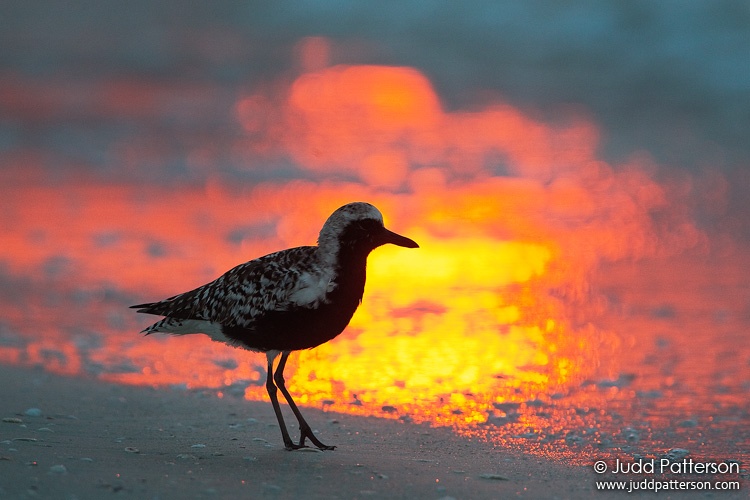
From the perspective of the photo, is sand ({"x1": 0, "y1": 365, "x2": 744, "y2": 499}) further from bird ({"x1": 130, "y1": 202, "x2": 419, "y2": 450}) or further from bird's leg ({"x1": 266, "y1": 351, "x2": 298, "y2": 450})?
bird ({"x1": 130, "y1": 202, "x2": 419, "y2": 450})

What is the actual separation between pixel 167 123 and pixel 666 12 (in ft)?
35.2

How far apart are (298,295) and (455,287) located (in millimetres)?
3734

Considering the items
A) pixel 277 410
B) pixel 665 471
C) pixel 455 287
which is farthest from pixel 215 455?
pixel 455 287

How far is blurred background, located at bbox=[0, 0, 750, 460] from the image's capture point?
6797mm

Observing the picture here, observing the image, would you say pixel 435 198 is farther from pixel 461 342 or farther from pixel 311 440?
pixel 311 440

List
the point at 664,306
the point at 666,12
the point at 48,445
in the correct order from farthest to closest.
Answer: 1. the point at 666,12
2. the point at 664,306
3. the point at 48,445

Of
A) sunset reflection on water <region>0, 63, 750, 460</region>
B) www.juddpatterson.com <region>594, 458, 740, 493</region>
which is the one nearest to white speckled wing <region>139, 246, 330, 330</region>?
sunset reflection on water <region>0, 63, 750, 460</region>

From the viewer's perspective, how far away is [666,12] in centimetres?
2141

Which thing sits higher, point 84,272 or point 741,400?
point 84,272

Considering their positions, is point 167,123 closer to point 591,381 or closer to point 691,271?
point 691,271

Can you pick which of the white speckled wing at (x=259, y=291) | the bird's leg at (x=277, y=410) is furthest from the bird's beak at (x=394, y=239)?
the bird's leg at (x=277, y=410)

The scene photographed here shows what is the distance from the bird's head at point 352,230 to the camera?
5.48 m

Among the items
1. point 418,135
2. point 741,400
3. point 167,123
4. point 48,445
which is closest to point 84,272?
point 48,445

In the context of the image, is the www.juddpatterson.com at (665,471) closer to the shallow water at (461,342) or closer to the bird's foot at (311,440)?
the shallow water at (461,342)
